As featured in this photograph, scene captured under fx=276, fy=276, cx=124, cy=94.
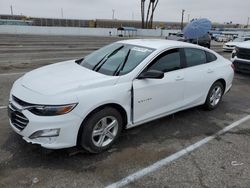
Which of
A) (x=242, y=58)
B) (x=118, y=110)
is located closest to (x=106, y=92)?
(x=118, y=110)

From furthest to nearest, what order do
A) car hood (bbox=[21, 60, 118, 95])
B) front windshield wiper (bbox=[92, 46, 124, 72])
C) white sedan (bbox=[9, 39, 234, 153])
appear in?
front windshield wiper (bbox=[92, 46, 124, 72])
car hood (bbox=[21, 60, 118, 95])
white sedan (bbox=[9, 39, 234, 153])

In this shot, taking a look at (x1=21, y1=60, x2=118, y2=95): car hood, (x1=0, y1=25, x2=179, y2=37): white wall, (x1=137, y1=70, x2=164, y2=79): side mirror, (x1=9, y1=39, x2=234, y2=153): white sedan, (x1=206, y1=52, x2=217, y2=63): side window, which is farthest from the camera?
(x1=0, y1=25, x2=179, y2=37): white wall

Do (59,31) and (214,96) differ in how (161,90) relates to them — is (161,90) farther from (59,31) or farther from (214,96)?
(59,31)

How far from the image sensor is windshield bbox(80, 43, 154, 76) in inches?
171

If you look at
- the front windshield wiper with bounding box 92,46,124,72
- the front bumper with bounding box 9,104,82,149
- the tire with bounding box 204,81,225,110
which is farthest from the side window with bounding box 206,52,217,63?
the front bumper with bounding box 9,104,82,149

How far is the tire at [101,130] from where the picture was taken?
12.2 ft

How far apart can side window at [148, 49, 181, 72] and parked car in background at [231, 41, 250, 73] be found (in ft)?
19.2

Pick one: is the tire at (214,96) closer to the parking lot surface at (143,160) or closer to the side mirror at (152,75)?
the parking lot surface at (143,160)

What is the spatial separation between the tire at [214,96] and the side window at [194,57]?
0.66 metres

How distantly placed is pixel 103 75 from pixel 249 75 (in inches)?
328

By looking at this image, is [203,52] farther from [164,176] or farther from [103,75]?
[164,176]

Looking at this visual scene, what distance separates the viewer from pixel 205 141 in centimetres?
458

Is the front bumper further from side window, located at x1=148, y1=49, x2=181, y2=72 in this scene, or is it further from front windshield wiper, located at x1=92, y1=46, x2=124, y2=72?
side window, located at x1=148, y1=49, x2=181, y2=72

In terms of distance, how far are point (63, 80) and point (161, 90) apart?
162 cm
